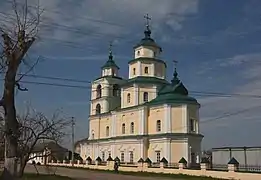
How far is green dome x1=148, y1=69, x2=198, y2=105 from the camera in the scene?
1973 inches

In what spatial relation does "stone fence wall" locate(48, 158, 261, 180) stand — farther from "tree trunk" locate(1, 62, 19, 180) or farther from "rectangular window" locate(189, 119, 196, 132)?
"tree trunk" locate(1, 62, 19, 180)

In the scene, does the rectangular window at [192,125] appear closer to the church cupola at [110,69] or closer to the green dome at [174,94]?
the green dome at [174,94]

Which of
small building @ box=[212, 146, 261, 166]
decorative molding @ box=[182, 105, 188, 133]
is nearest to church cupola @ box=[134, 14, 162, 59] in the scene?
decorative molding @ box=[182, 105, 188, 133]

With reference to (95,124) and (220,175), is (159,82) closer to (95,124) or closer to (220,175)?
(95,124)

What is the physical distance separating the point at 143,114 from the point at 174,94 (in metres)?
5.08

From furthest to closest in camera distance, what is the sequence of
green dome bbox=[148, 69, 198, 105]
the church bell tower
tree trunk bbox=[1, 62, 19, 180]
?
the church bell tower < green dome bbox=[148, 69, 198, 105] < tree trunk bbox=[1, 62, 19, 180]

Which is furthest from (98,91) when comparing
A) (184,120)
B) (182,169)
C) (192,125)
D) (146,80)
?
(182,169)

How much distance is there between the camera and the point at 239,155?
106 feet

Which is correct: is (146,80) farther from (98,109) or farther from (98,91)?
(98,109)

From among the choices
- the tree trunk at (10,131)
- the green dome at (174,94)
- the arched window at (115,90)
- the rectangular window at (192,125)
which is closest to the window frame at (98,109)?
the arched window at (115,90)

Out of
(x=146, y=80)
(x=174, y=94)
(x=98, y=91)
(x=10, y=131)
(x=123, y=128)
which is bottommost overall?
(x=10, y=131)

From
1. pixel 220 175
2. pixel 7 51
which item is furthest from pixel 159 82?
pixel 7 51

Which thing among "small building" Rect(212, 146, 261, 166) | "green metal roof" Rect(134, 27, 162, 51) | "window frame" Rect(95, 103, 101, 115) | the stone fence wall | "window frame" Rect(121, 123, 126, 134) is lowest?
the stone fence wall

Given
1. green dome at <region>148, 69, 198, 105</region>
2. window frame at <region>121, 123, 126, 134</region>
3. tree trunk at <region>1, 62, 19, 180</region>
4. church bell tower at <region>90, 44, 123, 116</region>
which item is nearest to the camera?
tree trunk at <region>1, 62, 19, 180</region>
